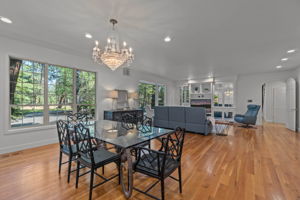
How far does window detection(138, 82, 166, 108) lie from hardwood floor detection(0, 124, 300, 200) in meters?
4.35

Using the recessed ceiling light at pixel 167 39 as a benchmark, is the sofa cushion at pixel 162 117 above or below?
below

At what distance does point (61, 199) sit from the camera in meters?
1.66

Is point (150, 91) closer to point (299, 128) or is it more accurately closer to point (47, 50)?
point (47, 50)

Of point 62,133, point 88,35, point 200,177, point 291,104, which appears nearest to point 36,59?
point 88,35

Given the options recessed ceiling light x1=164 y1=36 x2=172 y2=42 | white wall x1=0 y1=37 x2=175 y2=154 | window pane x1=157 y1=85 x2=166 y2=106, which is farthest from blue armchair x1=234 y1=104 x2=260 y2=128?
white wall x1=0 y1=37 x2=175 y2=154

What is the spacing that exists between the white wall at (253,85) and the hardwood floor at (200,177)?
4.09 meters

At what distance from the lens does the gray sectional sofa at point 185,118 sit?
4590 mm

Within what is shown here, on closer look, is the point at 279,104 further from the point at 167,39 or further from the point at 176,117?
the point at 167,39

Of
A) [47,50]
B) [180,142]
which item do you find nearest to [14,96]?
[47,50]

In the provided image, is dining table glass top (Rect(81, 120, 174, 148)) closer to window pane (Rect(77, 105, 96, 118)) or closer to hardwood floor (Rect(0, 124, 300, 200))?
hardwood floor (Rect(0, 124, 300, 200))

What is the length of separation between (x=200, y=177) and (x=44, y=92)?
4.26 metres

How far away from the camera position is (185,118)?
4945mm

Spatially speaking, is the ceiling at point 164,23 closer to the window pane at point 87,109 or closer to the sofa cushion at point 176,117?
the window pane at point 87,109

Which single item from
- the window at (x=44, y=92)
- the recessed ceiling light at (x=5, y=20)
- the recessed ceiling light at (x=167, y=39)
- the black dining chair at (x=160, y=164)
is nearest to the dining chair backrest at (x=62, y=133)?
the black dining chair at (x=160, y=164)
